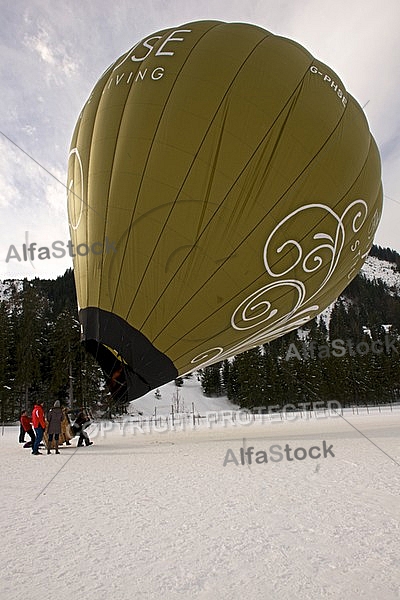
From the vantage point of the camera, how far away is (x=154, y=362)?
7.05 metres

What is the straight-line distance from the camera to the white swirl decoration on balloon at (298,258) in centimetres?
656

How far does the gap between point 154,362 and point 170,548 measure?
14.0 feet

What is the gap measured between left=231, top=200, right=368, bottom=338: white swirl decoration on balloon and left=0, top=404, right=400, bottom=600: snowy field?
273cm

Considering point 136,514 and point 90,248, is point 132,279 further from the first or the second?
point 136,514

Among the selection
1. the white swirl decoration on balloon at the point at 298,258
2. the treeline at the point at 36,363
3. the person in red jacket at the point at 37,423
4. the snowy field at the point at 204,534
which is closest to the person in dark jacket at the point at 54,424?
the person in red jacket at the point at 37,423

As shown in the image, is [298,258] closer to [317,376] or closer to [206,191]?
[206,191]

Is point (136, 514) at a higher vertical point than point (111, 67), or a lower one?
lower

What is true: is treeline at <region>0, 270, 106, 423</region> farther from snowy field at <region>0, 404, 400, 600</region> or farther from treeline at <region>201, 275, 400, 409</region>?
snowy field at <region>0, 404, 400, 600</region>

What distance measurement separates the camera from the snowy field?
2.28m

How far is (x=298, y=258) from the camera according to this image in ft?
22.4

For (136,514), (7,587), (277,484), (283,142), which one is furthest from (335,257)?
(7,587)

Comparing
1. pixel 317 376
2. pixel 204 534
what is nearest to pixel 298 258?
pixel 204 534

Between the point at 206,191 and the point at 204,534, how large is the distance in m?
4.66

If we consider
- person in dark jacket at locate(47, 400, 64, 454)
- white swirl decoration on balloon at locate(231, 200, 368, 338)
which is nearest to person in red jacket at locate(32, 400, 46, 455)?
person in dark jacket at locate(47, 400, 64, 454)
